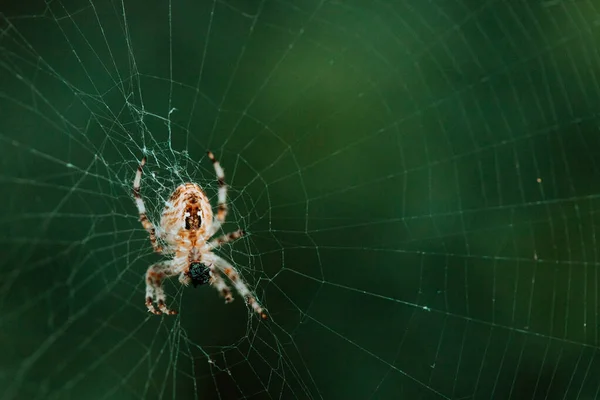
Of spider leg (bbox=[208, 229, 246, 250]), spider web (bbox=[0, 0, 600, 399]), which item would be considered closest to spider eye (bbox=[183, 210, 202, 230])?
spider leg (bbox=[208, 229, 246, 250])

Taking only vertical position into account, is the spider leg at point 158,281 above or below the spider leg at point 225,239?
below

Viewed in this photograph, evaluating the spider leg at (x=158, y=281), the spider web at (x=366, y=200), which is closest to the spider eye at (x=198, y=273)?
the spider leg at (x=158, y=281)

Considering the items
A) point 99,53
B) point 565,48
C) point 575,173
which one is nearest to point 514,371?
point 575,173

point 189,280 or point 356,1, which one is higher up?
point 356,1

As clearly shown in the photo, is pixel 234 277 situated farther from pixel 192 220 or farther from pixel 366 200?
pixel 366 200

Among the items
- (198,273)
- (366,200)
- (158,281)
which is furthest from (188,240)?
(366,200)

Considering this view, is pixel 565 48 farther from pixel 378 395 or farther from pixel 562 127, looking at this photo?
pixel 378 395

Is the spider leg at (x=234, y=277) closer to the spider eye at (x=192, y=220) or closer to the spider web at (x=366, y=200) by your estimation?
the spider eye at (x=192, y=220)
